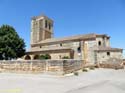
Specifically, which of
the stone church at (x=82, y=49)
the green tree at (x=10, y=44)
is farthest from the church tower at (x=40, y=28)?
the green tree at (x=10, y=44)

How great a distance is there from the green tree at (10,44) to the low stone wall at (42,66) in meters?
12.6

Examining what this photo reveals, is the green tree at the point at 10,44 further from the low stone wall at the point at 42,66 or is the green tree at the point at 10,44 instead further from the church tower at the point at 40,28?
the low stone wall at the point at 42,66

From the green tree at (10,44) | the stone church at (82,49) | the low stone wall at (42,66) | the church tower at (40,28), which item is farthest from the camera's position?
the church tower at (40,28)

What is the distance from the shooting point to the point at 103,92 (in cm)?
874

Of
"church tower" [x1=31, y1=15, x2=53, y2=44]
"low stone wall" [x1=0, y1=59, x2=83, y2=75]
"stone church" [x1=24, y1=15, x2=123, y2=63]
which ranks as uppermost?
"church tower" [x1=31, y1=15, x2=53, y2=44]

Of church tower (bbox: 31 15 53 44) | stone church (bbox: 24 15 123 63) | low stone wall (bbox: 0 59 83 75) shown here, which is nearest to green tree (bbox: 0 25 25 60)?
stone church (bbox: 24 15 123 63)

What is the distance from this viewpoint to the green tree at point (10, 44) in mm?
35812

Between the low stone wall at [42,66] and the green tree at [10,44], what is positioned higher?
the green tree at [10,44]

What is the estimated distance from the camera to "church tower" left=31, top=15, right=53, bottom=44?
4893 cm

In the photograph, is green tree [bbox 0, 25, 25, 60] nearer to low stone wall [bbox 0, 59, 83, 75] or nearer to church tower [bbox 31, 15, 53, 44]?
church tower [bbox 31, 15, 53, 44]

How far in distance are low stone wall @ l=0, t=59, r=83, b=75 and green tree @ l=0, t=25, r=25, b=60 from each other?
41.5ft

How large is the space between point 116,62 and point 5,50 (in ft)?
75.1

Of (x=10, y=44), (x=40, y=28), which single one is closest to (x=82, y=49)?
(x=10, y=44)

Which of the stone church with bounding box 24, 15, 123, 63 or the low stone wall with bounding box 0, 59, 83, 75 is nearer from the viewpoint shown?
the low stone wall with bounding box 0, 59, 83, 75
